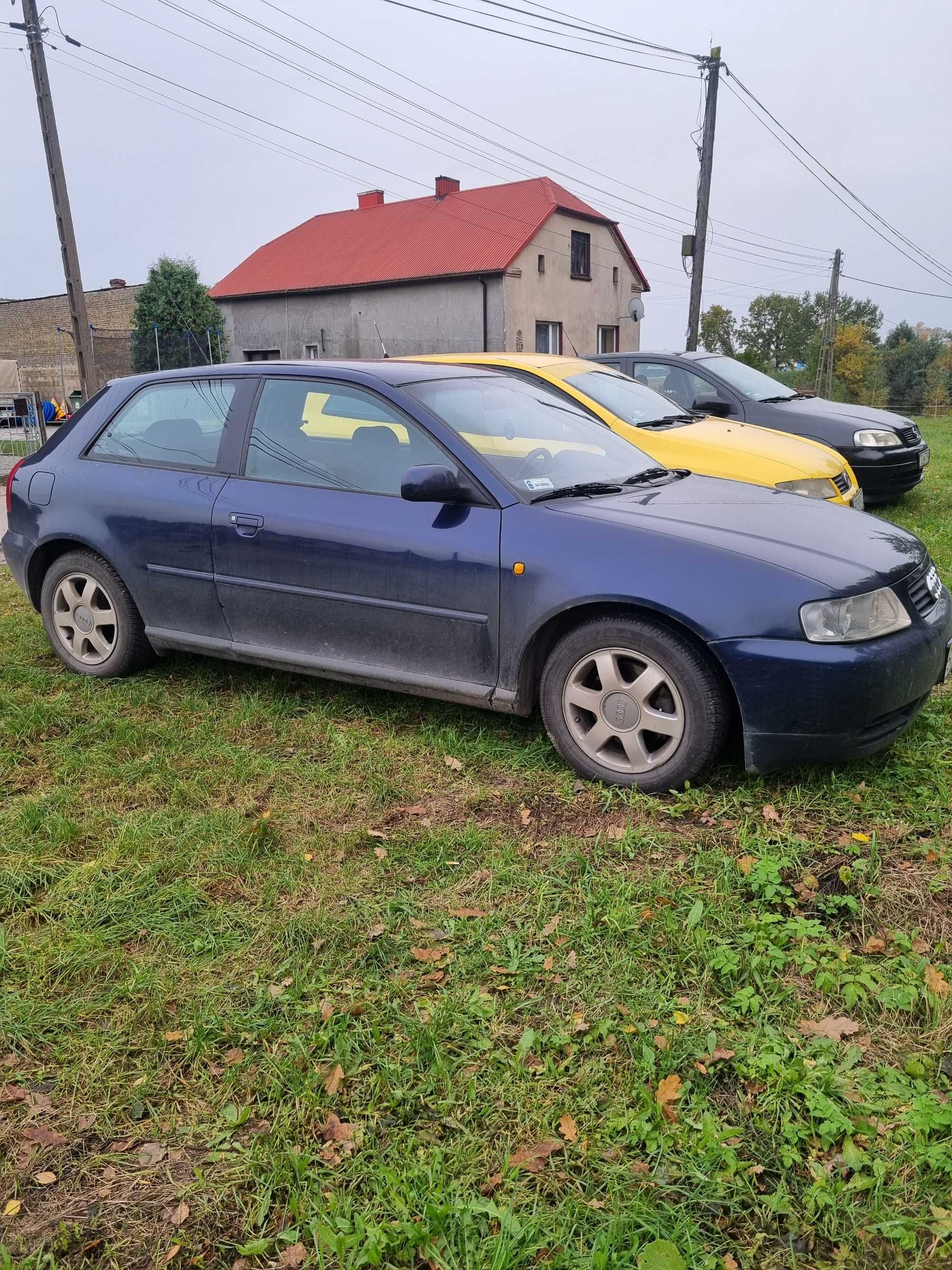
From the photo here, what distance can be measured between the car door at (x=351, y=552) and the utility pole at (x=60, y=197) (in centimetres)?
1313

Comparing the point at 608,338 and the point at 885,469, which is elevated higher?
the point at 608,338

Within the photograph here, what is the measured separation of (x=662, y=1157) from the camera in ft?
6.85

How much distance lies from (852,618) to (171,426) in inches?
129

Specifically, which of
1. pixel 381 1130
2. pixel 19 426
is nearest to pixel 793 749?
pixel 381 1130

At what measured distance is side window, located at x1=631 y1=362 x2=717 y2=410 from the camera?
9.41 metres

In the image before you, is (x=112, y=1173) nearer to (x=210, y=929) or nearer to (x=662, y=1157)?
(x=210, y=929)

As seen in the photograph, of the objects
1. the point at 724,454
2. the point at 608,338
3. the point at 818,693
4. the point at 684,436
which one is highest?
the point at 608,338

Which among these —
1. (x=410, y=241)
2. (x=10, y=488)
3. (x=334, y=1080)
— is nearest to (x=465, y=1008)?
(x=334, y=1080)

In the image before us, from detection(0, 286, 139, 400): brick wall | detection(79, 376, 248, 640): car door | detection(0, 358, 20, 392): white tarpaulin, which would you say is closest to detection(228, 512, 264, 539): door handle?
detection(79, 376, 248, 640): car door

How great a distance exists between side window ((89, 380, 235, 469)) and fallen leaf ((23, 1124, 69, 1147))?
3.03 meters

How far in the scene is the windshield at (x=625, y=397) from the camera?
7035 millimetres

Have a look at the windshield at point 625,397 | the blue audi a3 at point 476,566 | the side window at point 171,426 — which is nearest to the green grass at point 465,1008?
the blue audi a3 at point 476,566

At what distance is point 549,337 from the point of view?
1371 inches

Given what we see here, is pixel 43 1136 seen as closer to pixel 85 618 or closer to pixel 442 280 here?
pixel 85 618
